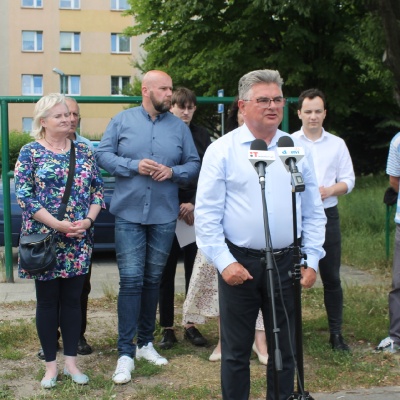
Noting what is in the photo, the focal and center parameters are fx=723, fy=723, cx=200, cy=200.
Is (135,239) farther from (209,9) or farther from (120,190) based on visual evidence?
(209,9)

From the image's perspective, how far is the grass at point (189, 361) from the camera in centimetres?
476

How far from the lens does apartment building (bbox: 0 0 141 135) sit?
49.3 m

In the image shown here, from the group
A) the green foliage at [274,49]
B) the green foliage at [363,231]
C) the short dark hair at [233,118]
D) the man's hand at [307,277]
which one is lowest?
the green foliage at [363,231]

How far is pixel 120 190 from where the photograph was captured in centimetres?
516

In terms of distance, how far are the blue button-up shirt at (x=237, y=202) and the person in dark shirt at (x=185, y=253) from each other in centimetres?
180

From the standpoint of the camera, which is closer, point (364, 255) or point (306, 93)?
point (306, 93)

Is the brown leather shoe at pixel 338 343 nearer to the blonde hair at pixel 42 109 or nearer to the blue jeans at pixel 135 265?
the blue jeans at pixel 135 265

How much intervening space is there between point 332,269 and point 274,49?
19.1 meters

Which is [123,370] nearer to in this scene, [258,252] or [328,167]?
[258,252]

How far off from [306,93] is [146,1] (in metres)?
20.9

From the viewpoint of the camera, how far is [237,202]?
3795 millimetres

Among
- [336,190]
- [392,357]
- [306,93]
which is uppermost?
[306,93]

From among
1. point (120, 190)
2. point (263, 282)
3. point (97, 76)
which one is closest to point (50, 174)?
point (120, 190)

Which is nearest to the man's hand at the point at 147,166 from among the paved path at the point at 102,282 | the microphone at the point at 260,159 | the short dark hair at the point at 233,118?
the short dark hair at the point at 233,118
